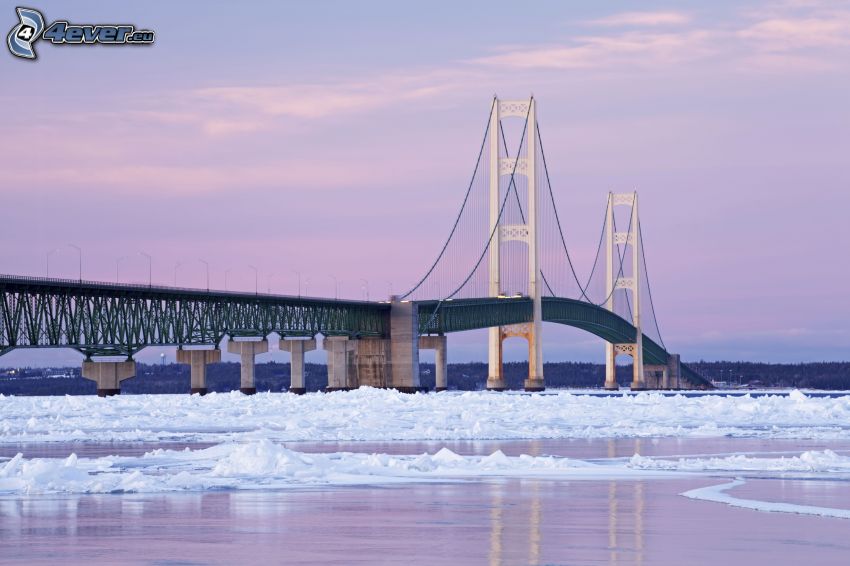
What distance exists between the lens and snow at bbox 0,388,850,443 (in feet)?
107

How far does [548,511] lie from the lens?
14.7m

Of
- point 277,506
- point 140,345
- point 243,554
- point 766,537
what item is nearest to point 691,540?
point 766,537

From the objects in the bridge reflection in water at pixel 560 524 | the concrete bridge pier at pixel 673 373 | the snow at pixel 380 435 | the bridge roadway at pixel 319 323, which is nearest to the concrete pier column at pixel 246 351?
the bridge roadway at pixel 319 323

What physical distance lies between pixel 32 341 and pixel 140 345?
12.5m

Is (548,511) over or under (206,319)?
under

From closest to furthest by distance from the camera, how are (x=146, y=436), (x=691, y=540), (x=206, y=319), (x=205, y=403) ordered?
(x=691, y=540), (x=146, y=436), (x=205, y=403), (x=206, y=319)

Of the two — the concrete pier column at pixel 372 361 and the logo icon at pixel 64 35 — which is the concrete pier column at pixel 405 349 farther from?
the logo icon at pixel 64 35

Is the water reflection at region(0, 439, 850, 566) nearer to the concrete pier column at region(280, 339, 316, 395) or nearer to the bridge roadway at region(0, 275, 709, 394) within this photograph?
the bridge roadway at region(0, 275, 709, 394)

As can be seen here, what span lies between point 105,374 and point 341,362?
29.8 metres

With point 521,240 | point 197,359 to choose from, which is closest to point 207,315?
point 197,359

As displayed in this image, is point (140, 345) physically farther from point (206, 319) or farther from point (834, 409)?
point (834, 409)

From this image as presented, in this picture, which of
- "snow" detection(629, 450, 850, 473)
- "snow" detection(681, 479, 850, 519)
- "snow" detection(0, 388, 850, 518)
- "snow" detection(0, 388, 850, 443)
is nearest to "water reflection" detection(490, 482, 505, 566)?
"snow" detection(0, 388, 850, 518)

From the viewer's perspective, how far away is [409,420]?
39656 millimetres

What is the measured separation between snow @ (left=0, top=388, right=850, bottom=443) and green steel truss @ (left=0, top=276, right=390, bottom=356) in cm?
1969
